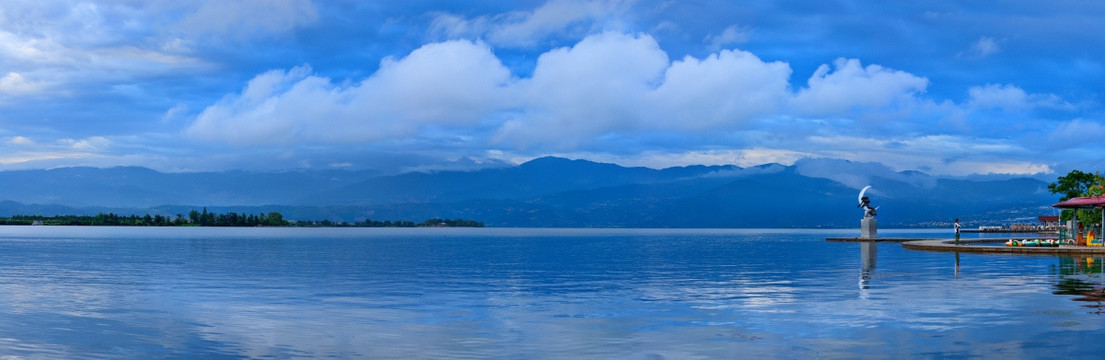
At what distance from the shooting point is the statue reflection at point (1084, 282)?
30541 mm

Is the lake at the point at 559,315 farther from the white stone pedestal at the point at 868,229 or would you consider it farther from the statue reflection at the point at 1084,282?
the white stone pedestal at the point at 868,229

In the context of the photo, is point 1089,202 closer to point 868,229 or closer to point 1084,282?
point 1084,282

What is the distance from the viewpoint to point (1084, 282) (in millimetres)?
38156


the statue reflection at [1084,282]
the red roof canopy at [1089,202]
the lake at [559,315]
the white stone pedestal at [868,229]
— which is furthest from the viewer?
the white stone pedestal at [868,229]

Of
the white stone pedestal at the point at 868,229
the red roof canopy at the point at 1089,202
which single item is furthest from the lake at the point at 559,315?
the white stone pedestal at the point at 868,229

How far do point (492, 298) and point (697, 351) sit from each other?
14.6 meters

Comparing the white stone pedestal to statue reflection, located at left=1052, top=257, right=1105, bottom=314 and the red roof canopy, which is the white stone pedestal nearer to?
the red roof canopy

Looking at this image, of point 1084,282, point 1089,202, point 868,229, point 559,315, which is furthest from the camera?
point 868,229

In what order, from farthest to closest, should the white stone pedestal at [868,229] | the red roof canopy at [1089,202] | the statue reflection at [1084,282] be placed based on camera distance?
the white stone pedestal at [868,229] < the red roof canopy at [1089,202] < the statue reflection at [1084,282]

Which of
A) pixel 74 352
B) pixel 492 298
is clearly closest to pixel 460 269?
pixel 492 298

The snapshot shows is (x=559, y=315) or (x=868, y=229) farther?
(x=868, y=229)

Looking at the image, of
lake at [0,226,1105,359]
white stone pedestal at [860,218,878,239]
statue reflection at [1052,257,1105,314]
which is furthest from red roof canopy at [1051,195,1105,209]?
white stone pedestal at [860,218,878,239]

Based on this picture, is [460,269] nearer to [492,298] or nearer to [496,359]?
[492,298]

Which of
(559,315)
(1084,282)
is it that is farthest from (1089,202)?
(559,315)
